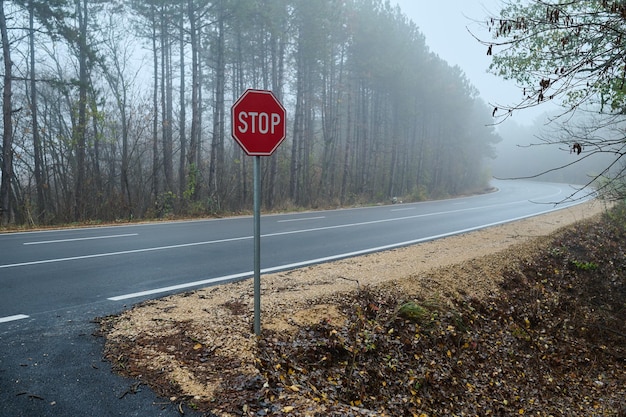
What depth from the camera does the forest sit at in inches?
631

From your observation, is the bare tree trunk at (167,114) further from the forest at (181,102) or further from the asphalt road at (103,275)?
the asphalt road at (103,275)

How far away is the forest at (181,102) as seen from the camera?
16.0m

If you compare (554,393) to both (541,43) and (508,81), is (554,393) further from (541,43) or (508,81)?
(508,81)

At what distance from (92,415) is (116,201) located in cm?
1447

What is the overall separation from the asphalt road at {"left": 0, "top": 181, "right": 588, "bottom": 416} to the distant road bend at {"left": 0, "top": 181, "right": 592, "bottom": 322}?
18 millimetres

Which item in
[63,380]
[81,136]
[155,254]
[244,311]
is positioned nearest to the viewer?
[63,380]

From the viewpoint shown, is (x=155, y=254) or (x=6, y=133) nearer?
(x=155, y=254)

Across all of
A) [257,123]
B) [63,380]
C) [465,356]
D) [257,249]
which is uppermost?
[257,123]

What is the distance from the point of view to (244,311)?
4980 mm

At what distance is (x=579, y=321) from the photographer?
24.6 ft

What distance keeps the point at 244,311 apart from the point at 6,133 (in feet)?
47.0

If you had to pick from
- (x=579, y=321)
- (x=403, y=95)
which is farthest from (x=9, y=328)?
(x=403, y=95)

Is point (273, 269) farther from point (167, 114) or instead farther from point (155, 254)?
point (167, 114)

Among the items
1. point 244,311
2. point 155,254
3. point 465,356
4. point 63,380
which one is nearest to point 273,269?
point 244,311
